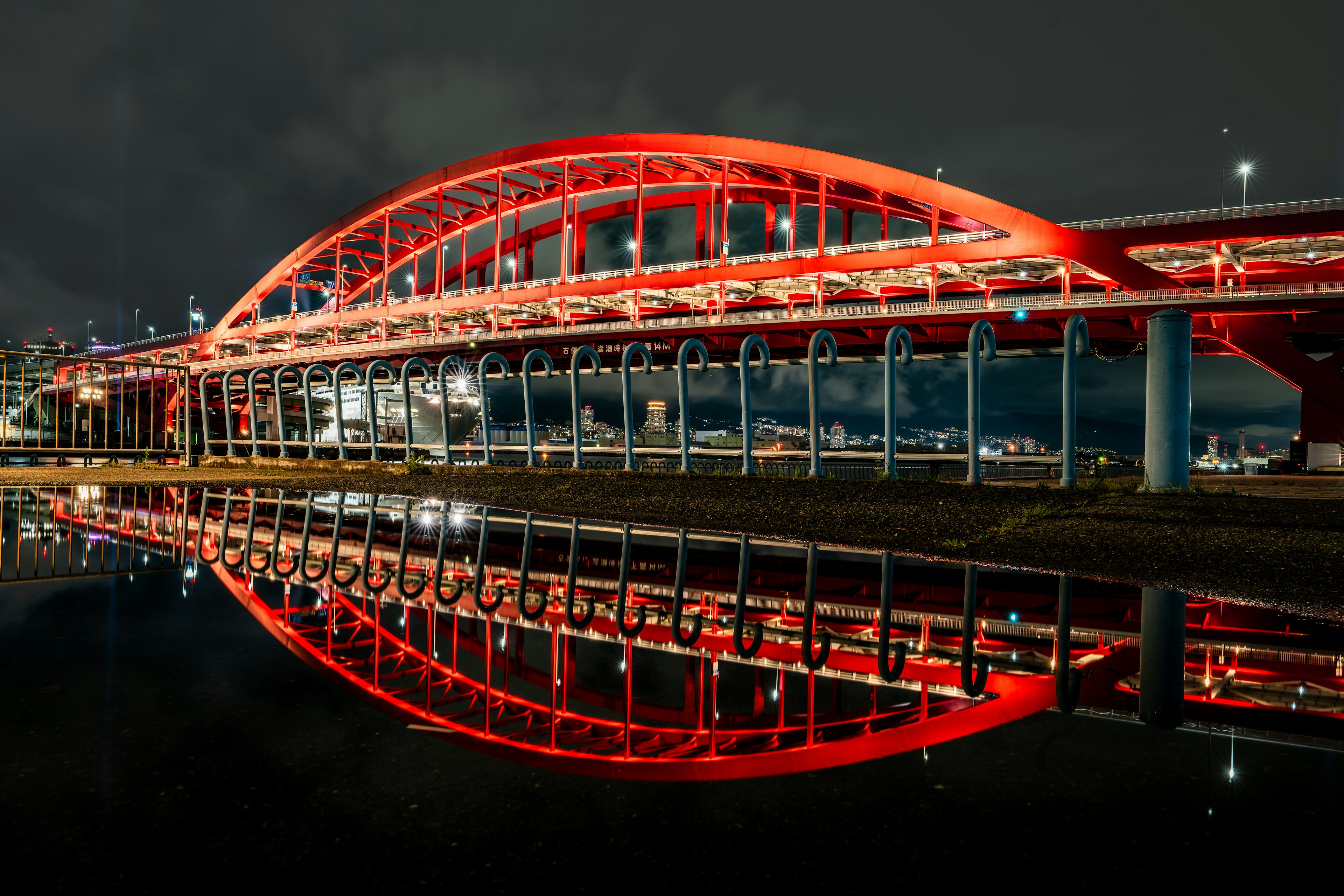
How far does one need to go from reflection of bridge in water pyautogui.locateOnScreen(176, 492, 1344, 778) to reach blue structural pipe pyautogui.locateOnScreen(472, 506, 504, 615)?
0.04 meters

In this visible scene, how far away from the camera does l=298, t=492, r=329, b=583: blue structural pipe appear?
575cm

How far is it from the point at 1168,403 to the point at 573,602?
485 inches

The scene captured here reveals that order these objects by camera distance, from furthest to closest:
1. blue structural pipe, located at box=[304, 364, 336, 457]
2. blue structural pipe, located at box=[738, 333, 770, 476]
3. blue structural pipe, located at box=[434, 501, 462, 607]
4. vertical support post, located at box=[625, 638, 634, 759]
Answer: blue structural pipe, located at box=[304, 364, 336, 457] < blue structural pipe, located at box=[738, 333, 770, 476] < blue structural pipe, located at box=[434, 501, 462, 607] < vertical support post, located at box=[625, 638, 634, 759]

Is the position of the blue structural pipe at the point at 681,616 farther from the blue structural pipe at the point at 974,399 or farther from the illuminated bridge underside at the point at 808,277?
the illuminated bridge underside at the point at 808,277

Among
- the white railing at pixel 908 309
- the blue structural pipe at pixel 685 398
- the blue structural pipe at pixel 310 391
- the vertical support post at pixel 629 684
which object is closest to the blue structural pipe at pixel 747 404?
the blue structural pipe at pixel 685 398

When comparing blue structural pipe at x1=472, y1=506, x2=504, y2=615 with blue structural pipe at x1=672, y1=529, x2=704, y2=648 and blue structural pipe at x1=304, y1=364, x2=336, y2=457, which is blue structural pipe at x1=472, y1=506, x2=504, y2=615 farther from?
blue structural pipe at x1=304, y1=364, x2=336, y2=457

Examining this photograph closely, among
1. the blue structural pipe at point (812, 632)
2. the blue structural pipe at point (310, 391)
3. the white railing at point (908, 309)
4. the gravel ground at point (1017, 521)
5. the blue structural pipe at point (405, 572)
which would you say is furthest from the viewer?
the white railing at point (908, 309)

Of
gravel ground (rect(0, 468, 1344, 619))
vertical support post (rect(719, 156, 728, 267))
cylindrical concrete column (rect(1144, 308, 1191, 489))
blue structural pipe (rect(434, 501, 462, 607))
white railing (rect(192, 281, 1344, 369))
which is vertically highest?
vertical support post (rect(719, 156, 728, 267))

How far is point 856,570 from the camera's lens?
6.48m

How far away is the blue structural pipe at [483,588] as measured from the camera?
4789 millimetres

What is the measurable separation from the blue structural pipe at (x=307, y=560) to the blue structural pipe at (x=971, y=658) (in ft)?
16.3

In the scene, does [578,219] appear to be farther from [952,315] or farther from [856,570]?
[856,570]

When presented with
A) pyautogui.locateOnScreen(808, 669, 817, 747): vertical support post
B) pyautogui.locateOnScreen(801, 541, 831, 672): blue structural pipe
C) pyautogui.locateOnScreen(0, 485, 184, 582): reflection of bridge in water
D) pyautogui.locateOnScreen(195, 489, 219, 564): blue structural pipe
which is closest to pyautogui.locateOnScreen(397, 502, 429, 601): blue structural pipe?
pyautogui.locateOnScreen(195, 489, 219, 564): blue structural pipe

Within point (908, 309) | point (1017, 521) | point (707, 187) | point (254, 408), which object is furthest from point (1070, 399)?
point (707, 187)
